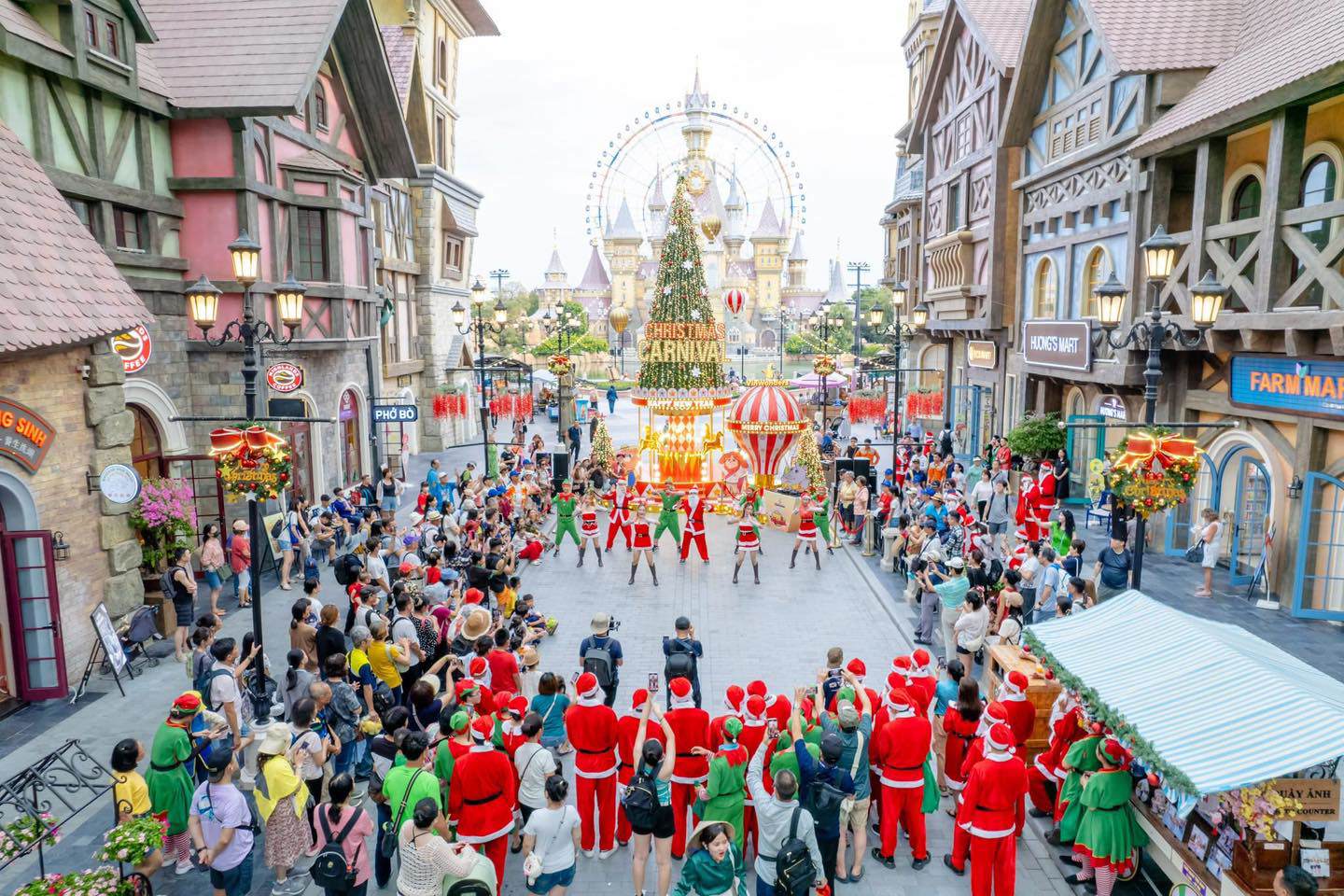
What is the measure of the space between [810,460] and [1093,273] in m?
7.92

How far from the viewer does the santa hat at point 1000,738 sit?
275 inches

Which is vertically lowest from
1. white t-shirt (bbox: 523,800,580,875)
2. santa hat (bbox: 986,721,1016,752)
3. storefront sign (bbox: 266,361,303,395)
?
white t-shirt (bbox: 523,800,580,875)

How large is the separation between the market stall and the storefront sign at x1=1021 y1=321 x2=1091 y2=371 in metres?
11.5

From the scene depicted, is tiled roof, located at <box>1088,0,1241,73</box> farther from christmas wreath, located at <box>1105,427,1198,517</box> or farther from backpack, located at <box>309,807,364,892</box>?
backpack, located at <box>309,807,364,892</box>

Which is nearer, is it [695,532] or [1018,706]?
[1018,706]

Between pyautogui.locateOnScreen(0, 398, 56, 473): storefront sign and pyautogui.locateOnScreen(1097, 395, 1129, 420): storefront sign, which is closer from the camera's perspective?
pyautogui.locateOnScreen(0, 398, 56, 473): storefront sign

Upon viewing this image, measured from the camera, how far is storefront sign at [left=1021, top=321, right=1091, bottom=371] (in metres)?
18.3

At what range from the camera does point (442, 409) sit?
29.4 metres

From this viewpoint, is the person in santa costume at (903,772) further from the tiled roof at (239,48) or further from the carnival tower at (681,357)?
the carnival tower at (681,357)

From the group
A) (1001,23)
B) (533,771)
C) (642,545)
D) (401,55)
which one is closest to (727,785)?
(533,771)

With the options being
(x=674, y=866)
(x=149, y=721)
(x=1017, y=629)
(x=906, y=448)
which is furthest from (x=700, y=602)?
(x=906, y=448)

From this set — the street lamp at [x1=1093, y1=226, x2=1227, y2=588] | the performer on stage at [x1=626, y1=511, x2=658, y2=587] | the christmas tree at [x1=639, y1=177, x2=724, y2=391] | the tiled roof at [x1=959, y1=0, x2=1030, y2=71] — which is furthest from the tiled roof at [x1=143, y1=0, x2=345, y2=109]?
the tiled roof at [x1=959, y1=0, x2=1030, y2=71]

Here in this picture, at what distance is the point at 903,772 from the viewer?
7.80 m

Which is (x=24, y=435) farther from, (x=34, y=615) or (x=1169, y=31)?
(x=1169, y=31)
